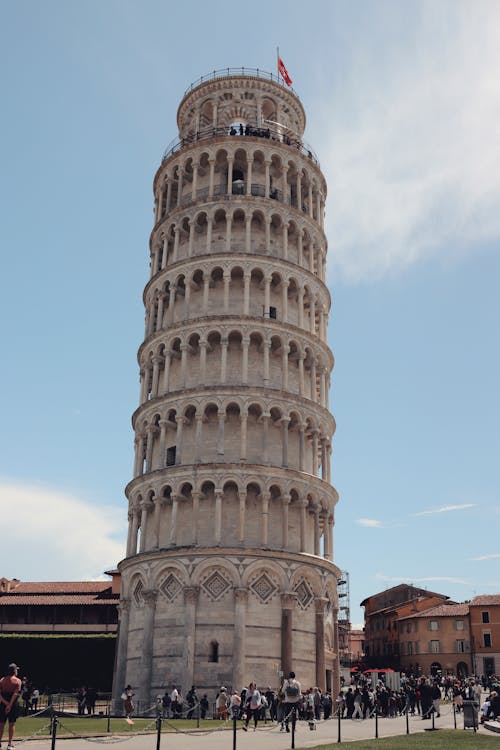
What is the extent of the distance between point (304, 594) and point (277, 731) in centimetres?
1496

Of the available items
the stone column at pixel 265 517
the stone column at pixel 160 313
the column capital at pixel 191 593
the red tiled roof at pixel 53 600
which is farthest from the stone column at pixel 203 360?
the red tiled roof at pixel 53 600

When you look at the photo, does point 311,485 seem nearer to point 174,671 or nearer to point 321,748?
point 174,671

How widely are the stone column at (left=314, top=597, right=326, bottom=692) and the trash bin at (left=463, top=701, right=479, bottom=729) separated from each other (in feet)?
54.1

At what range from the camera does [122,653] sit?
44625mm

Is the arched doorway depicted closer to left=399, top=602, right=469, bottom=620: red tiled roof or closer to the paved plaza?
left=399, top=602, right=469, bottom=620: red tiled roof

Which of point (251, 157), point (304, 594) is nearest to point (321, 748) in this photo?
point (304, 594)

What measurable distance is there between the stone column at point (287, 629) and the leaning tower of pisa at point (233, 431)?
0.25ft

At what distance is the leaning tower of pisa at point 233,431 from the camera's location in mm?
41844

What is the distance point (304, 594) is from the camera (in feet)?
144

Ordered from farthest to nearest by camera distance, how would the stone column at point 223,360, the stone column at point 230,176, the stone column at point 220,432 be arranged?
the stone column at point 230,176 → the stone column at point 223,360 → the stone column at point 220,432

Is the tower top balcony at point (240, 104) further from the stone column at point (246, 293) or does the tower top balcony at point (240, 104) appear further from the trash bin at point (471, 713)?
the trash bin at point (471, 713)

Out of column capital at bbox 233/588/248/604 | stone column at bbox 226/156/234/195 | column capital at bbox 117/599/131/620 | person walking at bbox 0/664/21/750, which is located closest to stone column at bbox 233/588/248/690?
column capital at bbox 233/588/248/604

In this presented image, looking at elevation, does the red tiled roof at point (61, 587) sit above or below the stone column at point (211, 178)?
below

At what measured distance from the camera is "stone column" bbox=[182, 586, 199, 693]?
40062 millimetres
